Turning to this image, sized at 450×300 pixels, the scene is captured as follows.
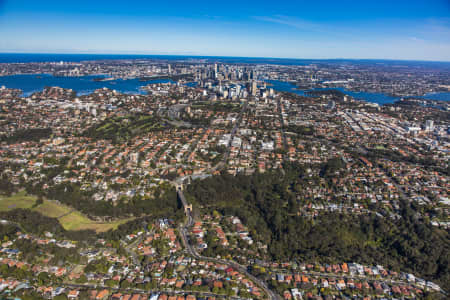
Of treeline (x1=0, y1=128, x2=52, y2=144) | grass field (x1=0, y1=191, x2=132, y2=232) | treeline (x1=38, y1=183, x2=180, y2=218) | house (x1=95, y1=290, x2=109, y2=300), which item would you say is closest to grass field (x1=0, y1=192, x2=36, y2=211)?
grass field (x1=0, y1=191, x2=132, y2=232)

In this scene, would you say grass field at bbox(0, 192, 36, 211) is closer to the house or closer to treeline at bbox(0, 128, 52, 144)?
the house

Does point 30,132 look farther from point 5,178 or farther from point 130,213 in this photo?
point 130,213

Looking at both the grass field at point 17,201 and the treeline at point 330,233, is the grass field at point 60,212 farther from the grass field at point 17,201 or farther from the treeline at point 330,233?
the treeline at point 330,233

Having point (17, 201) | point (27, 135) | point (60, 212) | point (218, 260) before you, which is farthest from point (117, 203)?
point (27, 135)

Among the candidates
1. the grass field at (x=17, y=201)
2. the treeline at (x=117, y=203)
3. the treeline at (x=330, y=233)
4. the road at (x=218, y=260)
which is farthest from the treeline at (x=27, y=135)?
the road at (x=218, y=260)

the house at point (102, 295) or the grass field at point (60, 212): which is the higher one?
the grass field at point (60, 212)

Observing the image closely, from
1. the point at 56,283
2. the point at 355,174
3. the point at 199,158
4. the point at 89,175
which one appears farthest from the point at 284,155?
the point at 56,283

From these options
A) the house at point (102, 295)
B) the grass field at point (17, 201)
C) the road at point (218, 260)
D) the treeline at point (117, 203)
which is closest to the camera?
the house at point (102, 295)
